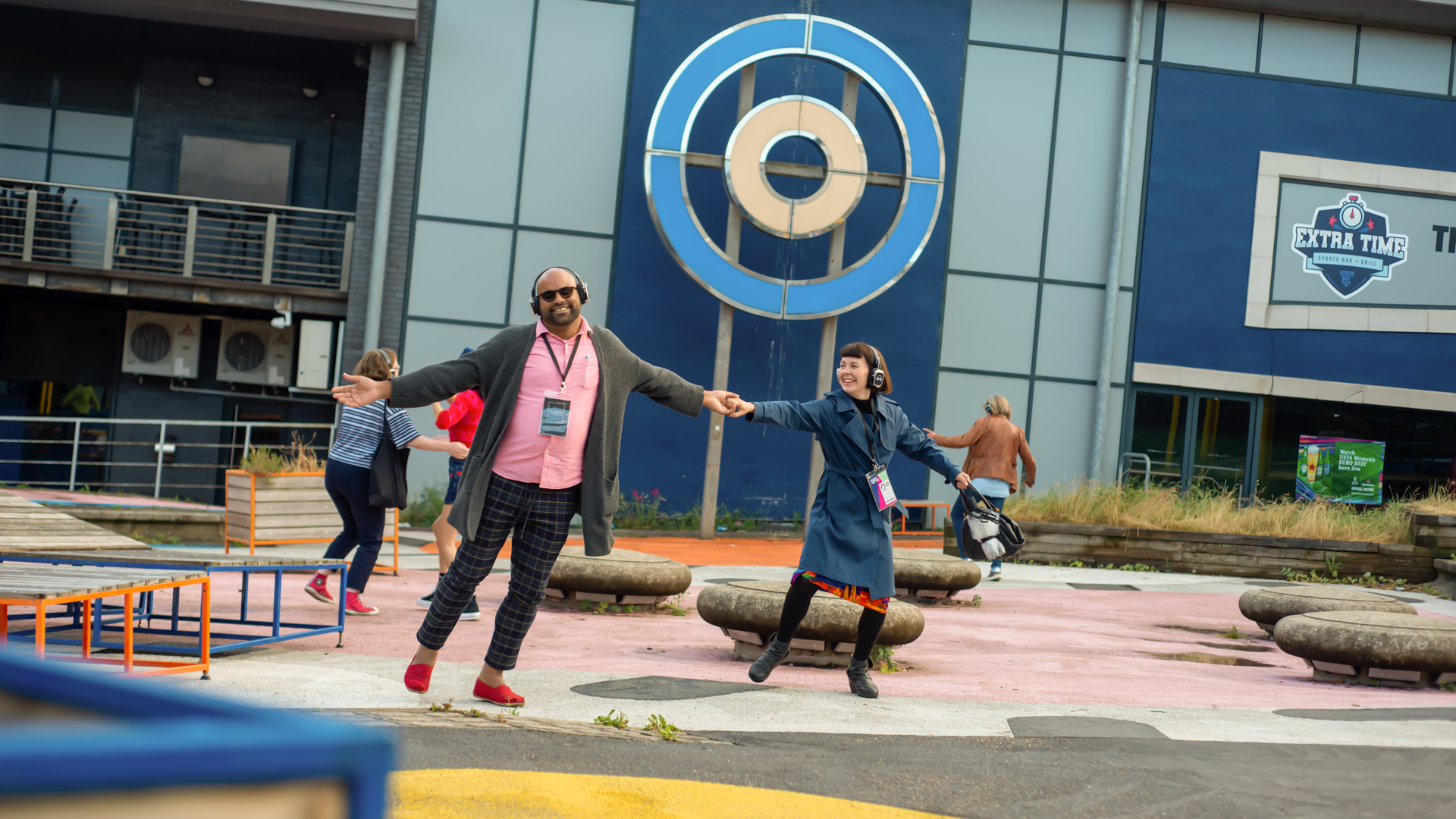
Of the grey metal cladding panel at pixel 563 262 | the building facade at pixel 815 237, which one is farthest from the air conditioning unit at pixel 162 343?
the grey metal cladding panel at pixel 563 262

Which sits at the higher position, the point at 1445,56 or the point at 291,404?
the point at 1445,56

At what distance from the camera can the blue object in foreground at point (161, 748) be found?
68 centimetres

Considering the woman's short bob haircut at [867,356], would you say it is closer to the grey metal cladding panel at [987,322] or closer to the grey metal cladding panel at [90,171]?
the grey metal cladding panel at [987,322]

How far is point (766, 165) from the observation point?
1479cm

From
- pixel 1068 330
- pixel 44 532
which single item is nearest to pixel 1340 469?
pixel 1068 330

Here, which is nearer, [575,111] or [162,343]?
[575,111]

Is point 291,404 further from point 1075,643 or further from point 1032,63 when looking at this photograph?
point 1075,643

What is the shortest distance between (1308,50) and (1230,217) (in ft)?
9.62

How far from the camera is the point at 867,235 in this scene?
53.5ft

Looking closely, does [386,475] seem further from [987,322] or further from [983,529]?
[987,322]

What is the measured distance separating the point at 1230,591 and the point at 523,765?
31.0ft

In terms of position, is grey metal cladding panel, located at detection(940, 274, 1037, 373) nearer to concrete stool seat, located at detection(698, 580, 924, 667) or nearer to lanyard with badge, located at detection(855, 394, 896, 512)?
concrete stool seat, located at detection(698, 580, 924, 667)

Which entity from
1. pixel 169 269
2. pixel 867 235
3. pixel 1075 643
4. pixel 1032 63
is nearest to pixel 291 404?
pixel 169 269

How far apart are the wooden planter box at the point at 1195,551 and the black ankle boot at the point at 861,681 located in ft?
24.2
